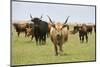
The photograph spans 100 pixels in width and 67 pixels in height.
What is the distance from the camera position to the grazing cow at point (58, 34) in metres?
2.77

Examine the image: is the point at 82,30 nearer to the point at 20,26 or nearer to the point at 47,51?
the point at 47,51

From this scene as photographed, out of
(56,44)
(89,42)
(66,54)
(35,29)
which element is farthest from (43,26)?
(89,42)

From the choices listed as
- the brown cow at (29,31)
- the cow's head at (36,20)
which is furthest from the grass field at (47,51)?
the cow's head at (36,20)

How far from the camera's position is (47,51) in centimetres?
274

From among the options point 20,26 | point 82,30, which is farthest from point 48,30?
point 82,30

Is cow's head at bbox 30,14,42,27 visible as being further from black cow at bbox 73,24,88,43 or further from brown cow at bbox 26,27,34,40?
black cow at bbox 73,24,88,43

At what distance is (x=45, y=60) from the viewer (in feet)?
8.92

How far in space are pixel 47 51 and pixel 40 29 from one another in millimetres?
288

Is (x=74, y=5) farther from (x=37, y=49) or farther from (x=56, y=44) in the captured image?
(x=37, y=49)

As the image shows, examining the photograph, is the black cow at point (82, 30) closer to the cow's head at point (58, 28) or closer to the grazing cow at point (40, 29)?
the cow's head at point (58, 28)

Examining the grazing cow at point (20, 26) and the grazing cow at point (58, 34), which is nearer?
the grazing cow at point (20, 26)

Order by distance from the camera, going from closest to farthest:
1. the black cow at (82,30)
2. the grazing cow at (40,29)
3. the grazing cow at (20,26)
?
the grazing cow at (20,26) < the grazing cow at (40,29) < the black cow at (82,30)

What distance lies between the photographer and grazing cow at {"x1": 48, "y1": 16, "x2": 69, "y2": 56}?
277 cm

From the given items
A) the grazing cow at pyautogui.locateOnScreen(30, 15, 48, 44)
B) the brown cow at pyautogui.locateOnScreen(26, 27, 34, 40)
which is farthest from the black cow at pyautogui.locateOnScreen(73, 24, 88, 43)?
the brown cow at pyautogui.locateOnScreen(26, 27, 34, 40)
